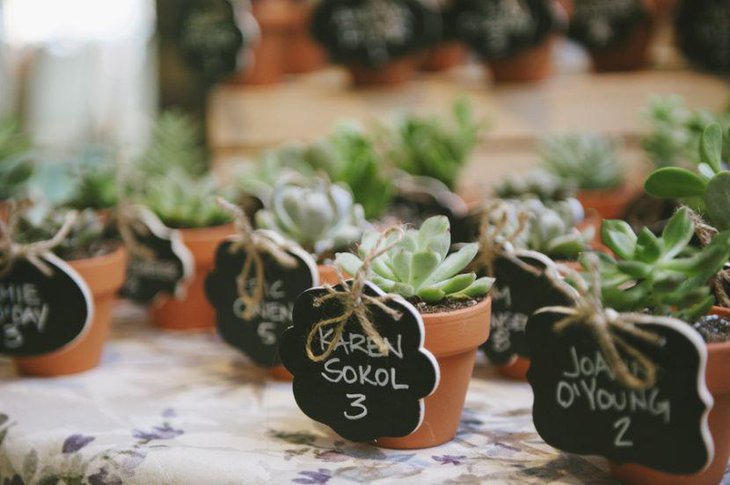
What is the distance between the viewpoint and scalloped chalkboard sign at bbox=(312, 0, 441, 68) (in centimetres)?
193

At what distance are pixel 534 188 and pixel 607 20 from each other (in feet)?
2.74

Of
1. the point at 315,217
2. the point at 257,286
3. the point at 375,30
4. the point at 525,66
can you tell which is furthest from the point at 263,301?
the point at 525,66

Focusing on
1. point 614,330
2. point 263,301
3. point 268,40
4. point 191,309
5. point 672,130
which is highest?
point 268,40

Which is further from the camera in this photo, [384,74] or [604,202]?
[384,74]

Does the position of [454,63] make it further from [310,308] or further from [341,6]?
[310,308]

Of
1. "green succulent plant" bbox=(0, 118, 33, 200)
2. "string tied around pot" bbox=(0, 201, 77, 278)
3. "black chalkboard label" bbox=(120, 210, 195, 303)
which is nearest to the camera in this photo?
"string tied around pot" bbox=(0, 201, 77, 278)

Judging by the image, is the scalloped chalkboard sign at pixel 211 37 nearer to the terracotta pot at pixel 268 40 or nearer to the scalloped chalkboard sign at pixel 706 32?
the terracotta pot at pixel 268 40

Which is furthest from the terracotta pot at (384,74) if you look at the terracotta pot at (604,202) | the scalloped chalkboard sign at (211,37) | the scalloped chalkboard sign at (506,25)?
the terracotta pot at (604,202)

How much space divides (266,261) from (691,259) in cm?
53

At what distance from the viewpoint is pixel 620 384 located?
0.76m

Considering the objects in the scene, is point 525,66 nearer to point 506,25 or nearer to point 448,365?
point 506,25

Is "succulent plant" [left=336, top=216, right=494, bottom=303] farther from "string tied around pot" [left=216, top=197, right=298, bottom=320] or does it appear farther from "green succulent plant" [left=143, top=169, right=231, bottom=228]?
"green succulent plant" [left=143, top=169, right=231, bottom=228]

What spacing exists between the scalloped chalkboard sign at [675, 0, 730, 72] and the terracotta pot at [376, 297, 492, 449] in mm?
1337

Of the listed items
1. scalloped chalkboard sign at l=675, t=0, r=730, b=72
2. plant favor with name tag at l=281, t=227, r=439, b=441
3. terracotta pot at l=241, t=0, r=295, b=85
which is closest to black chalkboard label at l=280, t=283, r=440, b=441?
plant favor with name tag at l=281, t=227, r=439, b=441
